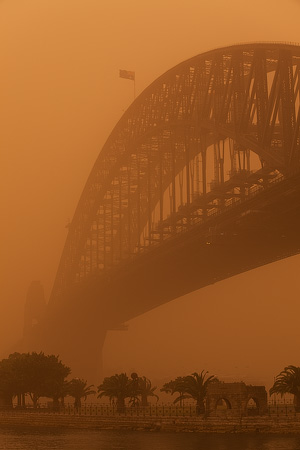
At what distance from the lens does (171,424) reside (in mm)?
67125

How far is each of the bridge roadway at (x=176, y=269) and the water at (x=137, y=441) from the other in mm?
15144

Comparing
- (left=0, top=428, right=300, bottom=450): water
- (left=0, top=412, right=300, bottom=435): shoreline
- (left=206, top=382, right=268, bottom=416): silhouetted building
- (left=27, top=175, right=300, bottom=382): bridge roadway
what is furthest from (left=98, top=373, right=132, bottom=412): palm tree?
(left=206, top=382, right=268, bottom=416): silhouetted building

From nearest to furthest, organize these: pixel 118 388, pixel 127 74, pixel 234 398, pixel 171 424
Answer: pixel 234 398
pixel 171 424
pixel 118 388
pixel 127 74

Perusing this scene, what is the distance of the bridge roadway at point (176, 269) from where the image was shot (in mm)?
70688

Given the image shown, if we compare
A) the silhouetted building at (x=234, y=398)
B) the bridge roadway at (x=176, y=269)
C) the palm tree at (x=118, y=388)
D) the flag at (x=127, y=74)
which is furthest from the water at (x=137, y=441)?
the flag at (x=127, y=74)

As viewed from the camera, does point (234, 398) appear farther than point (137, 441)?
Yes

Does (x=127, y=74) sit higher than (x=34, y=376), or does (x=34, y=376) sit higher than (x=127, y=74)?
(x=127, y=74)

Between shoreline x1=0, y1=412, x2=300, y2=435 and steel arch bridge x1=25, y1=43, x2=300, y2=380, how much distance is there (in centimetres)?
1351

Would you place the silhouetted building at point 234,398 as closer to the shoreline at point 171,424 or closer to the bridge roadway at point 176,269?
the shoreline at point 171,424

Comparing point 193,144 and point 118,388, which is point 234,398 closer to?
point 118,388

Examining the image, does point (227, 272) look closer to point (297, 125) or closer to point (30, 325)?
point (297, 125)

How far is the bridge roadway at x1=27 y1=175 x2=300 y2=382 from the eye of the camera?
232 feet

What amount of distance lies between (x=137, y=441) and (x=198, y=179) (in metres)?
34.6

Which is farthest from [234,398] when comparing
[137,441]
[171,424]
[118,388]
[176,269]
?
[176,269]
